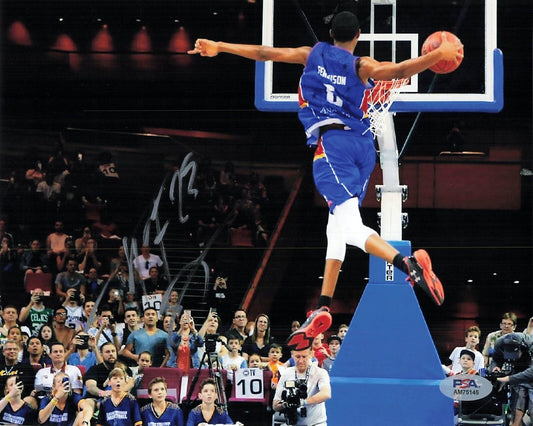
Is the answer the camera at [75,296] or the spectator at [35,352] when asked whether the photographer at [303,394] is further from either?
the camera at [75,296]

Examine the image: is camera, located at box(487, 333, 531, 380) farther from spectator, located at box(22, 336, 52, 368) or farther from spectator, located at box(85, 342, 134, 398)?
spectator, located at box(22, 336, 52, 368)

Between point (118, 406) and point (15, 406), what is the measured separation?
118 cm

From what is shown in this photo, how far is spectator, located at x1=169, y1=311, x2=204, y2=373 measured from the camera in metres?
11.4

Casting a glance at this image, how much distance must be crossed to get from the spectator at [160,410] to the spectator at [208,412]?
0.23 m

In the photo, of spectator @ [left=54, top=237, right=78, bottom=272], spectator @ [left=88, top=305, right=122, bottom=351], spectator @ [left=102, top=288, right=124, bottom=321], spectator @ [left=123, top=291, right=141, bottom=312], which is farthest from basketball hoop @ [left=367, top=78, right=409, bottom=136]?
spectator @ [left=54, top=237, right=78, bottom=272]

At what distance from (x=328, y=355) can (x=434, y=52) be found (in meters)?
6.14

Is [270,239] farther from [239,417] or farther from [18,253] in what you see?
[239,417]

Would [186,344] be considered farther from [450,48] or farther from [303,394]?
[450,48]

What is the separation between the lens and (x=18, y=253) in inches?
649

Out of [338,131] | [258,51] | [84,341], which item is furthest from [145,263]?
[338,131]

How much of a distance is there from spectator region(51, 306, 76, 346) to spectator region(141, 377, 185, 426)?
2.86 m

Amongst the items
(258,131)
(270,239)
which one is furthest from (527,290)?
(258,131)

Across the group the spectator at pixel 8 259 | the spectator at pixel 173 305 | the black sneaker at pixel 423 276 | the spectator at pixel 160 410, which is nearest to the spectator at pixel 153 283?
the spectator at pixel 173 305

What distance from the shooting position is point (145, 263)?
51.4 feet
